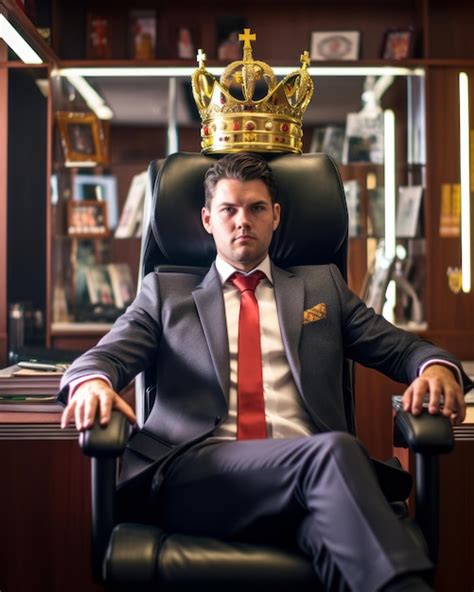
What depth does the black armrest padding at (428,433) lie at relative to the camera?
156cm

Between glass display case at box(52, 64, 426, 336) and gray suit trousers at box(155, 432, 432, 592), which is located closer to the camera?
gray suit trousers at box(155, 432, 432, 592)

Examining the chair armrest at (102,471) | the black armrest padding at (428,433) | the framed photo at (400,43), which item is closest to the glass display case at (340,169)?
the framed photo at (400,43)

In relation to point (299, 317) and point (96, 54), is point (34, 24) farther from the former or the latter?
point (299, 317)

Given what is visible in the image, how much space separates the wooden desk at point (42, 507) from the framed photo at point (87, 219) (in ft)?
7.48

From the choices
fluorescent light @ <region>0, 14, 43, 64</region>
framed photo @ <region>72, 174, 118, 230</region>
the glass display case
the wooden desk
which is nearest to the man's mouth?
the wooden desk

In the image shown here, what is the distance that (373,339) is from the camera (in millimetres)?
1996

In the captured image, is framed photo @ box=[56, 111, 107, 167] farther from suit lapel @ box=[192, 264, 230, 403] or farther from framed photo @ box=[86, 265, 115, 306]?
suit lapel @ box=[192, 264, 230, 403]

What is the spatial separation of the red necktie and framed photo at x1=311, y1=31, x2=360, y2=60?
8.64 feet

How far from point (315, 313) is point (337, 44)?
2.74 m

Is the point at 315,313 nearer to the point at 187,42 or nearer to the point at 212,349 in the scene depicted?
the point at 212,349

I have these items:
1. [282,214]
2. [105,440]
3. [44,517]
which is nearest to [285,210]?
[282,214]

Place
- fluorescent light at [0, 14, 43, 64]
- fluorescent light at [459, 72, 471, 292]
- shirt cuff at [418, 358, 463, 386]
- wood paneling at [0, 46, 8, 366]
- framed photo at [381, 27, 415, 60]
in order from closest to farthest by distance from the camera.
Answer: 1. shirt cuff at [418, 358, 463, 386]
2. fluorescent light at [0, 14, 43, 64]
3. wood paneling at [0, 46, 8, 366]
4. fluorescent light at [459, 72, 471, 292]
5. framed photo at [381, 27, 415, 60]

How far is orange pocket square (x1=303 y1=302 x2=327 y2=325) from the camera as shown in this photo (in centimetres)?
200

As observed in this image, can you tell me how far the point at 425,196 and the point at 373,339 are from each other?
2.25 metres
